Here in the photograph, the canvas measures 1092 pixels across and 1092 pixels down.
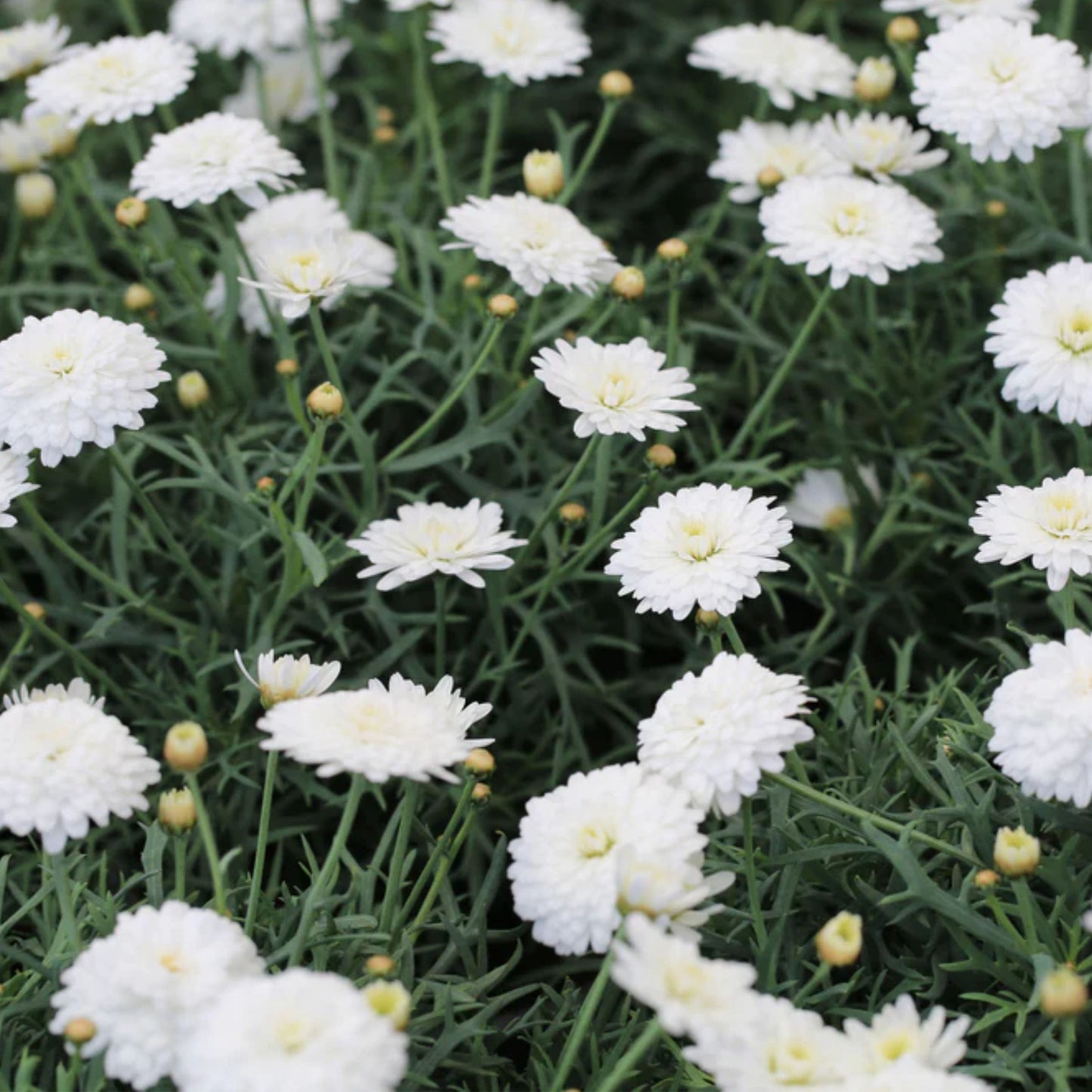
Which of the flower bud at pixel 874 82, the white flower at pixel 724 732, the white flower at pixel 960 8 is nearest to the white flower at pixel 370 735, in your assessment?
the white flower at pixel 724 732

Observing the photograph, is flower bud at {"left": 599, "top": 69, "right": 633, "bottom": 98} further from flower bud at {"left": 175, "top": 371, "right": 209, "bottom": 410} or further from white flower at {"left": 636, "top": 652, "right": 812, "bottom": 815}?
white flower at {"left": 636, "top": 652, "right": 812, "bottom": 815}

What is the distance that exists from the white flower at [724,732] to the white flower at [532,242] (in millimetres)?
582

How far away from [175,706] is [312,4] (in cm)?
117

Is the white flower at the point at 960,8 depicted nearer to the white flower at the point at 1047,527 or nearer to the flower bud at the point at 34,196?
the white flower at the point at 1047,527

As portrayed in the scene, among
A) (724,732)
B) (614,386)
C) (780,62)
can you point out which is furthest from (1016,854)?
(780,62)

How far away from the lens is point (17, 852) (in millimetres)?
1694

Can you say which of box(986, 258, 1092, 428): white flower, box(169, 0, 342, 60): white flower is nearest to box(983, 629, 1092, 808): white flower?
box(986, 258, 1092, 428): white flower

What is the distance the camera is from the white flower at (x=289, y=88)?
2.41 m

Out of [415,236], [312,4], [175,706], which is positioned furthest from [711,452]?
[312,4]

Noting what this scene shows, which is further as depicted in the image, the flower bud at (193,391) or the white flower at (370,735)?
the flower bud at (193,391)

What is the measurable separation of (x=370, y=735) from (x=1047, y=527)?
25.4 inches

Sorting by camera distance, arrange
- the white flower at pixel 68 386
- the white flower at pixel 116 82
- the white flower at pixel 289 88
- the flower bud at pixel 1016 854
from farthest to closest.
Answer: the white flower at pixel 289 88, the white flower at pixel 116 82, the white flower at pixel 68 386, the flower bud at pixel 1016 854

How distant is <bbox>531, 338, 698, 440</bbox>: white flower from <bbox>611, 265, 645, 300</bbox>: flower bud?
117 mm

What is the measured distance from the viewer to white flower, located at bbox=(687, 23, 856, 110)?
6.78 feet
